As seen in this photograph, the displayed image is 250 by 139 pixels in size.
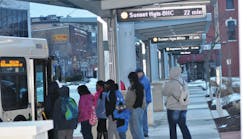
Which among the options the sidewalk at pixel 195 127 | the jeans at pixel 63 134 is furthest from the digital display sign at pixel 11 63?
the sidewalk at pixel 195 127

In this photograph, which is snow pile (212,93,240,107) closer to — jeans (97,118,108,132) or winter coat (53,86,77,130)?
jeans (97,118,108,132)

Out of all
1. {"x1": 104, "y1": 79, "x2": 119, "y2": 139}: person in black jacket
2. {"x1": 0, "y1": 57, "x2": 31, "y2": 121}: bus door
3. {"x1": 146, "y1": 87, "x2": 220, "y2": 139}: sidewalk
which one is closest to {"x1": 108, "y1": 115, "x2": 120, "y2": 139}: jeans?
{"x1": 104, "y1": 79, "x2": 119, "y2": 139}: person in black jacket

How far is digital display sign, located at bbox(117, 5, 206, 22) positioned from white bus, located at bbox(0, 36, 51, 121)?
2.67 m

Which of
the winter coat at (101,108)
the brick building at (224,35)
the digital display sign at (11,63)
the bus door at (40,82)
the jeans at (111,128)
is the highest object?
the brick building at (224,35)

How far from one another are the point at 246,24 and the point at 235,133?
39.4 feet

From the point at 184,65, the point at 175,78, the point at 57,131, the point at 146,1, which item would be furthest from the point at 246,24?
the point at 184,65

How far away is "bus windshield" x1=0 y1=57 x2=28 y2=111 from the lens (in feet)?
37.5

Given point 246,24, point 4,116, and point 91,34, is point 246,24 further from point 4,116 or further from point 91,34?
point 91,34

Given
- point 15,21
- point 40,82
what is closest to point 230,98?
point 40,82

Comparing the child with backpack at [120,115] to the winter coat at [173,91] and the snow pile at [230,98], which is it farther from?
the snow pile at [230,98]

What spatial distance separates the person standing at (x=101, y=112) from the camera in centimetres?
1205

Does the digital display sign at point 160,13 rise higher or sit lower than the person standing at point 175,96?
higher

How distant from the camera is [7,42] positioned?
11680 mm

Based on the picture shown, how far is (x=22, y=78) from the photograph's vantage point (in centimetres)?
1218
